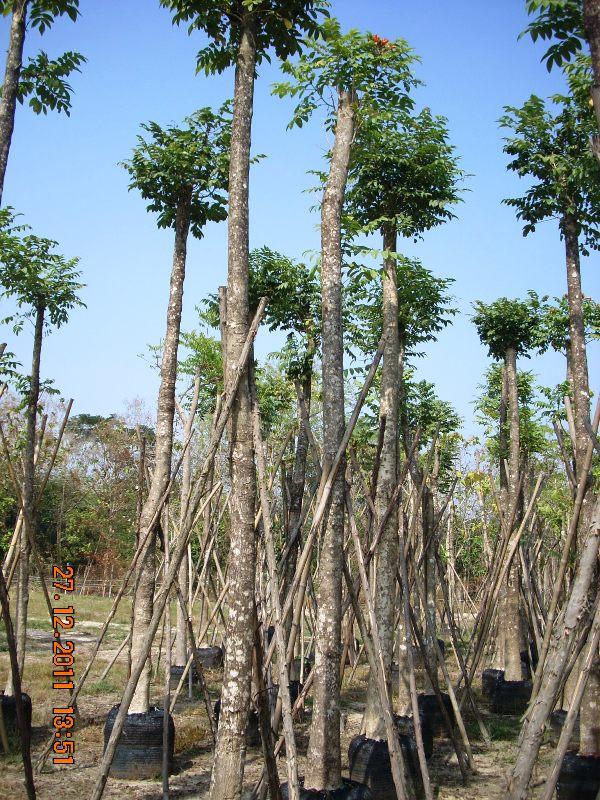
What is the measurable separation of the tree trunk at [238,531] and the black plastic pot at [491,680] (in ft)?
24.7

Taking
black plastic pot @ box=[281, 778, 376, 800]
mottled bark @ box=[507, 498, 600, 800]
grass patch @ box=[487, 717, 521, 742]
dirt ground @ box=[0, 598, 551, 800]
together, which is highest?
mottled bark @ box=[507, 498, 600, 800]

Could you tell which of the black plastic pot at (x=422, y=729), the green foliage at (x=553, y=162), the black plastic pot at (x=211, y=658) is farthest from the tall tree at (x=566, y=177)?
the black plastic pot at (x=211, y=658)

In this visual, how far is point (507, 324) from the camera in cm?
1330

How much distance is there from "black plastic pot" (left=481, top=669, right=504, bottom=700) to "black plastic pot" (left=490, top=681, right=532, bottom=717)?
0.40 feet

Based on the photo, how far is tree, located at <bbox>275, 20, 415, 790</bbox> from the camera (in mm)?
5035

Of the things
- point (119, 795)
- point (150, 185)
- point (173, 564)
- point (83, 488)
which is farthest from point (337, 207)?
point (83, 488)

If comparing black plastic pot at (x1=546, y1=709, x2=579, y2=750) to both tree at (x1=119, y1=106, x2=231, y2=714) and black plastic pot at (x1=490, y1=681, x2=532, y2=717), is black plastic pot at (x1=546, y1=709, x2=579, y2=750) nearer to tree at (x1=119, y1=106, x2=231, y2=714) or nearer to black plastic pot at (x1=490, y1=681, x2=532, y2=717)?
black plastic pot at (x1=490, y1=681, x2=532, y2=717)

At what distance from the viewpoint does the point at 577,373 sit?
905 centimetres

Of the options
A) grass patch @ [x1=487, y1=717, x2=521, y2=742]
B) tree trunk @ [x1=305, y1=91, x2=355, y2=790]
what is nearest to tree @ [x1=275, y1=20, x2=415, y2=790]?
tree trunk @ [x1=305, y1=91, x2=355, y2=790]

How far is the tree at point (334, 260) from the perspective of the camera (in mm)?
5035

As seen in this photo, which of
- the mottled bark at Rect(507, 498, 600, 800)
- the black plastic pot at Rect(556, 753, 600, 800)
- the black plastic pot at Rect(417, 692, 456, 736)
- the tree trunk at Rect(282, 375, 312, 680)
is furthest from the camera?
the black plastic pot at Rect(417, 692, 456, 736)

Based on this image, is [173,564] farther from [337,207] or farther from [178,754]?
[178,754]

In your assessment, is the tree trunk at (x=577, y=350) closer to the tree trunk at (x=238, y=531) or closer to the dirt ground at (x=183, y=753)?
the dirt ground at (x=183, y=753)

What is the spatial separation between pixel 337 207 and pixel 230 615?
12.0 ft
